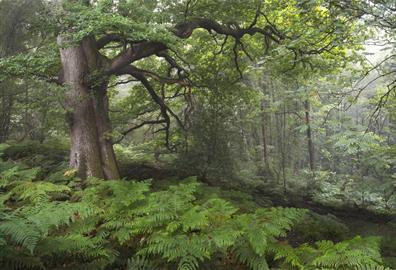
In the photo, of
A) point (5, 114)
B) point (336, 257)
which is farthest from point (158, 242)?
point (5, 114)

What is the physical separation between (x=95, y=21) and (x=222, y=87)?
210 inches

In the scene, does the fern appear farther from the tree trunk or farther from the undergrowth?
the tree trunk

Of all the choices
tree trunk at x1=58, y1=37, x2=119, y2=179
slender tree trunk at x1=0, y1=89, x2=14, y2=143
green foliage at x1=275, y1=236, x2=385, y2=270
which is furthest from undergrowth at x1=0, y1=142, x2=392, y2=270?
slender tree trunk at x1=0, y1=89, x2=14, y2=143

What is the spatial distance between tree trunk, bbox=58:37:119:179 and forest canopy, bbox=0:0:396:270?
0.10ft

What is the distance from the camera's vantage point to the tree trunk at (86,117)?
25.6ft

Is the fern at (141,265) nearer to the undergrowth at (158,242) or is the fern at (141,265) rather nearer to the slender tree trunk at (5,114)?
the undergrowth at (158,242)

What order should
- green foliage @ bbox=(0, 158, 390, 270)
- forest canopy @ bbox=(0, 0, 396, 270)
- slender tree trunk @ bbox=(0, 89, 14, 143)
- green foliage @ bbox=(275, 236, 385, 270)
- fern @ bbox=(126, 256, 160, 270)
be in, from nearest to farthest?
green foliage @ bbox=(0, 158, 390, 270)
green foliage @ bbox=(275, 236, 385, 270)
fern @ bbox=(126, 256, 160, 270)
forest canopy @ bbox=(0, 0, 396, 270)
slender tree trunk @ bbox=(0, 89, 14, 143)

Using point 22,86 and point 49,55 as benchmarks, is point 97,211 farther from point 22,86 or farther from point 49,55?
point 22,86

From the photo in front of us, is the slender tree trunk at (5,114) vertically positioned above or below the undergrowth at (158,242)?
above

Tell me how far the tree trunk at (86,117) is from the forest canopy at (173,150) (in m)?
0.03

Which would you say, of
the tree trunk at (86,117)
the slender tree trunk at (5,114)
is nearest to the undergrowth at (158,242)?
the tree trunk at (86,117)

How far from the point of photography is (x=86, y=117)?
8.02m

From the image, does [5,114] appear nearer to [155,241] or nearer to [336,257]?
[155,241]

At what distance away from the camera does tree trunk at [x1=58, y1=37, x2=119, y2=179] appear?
7.80 m
